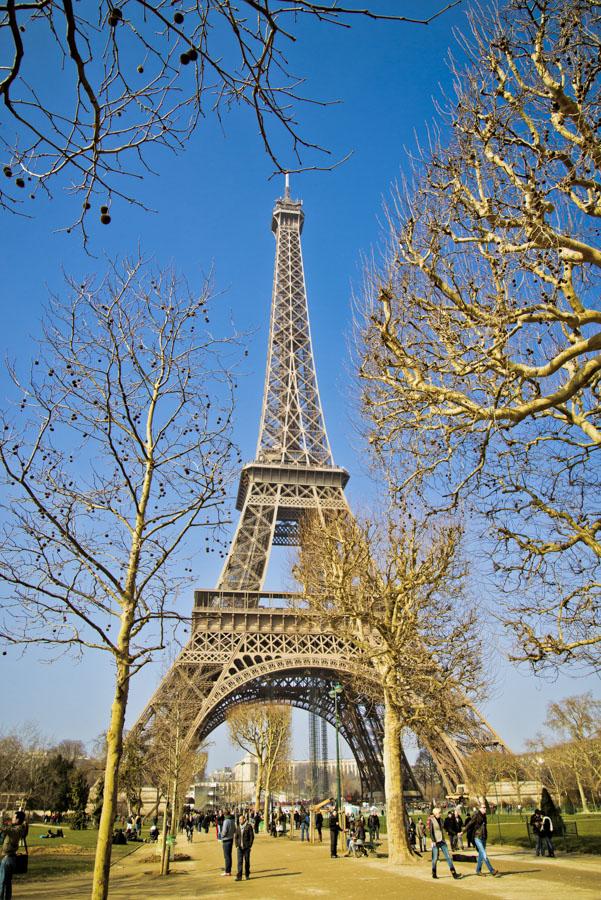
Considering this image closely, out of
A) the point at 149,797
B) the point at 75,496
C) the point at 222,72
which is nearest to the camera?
the point at 222,72

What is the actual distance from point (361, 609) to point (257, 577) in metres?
26.2

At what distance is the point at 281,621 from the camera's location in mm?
42250

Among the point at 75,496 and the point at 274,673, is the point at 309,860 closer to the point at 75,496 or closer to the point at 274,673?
the point at 75,496

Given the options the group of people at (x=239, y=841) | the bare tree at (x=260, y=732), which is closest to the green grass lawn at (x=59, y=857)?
the group of people at (x=239, y=841)

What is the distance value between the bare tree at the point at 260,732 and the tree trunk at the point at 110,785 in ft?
128

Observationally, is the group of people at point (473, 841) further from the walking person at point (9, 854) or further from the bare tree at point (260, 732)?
the bare tree at point (260, 732)

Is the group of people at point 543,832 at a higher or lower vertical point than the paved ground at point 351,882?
higher

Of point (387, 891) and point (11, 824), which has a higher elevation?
point (11, 824)

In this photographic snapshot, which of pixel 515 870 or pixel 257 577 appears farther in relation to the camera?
pixel 257 577

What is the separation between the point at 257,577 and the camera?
44.4 metres

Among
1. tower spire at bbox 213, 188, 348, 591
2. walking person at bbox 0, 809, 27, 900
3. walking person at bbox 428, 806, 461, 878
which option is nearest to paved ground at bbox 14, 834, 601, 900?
walking person at bbox 428, 806, 461, 878

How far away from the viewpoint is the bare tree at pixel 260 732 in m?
44.7

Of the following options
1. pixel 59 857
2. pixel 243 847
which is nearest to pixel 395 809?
pixel 243 847

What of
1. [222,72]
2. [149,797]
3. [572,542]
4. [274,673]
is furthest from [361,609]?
[149,797]
